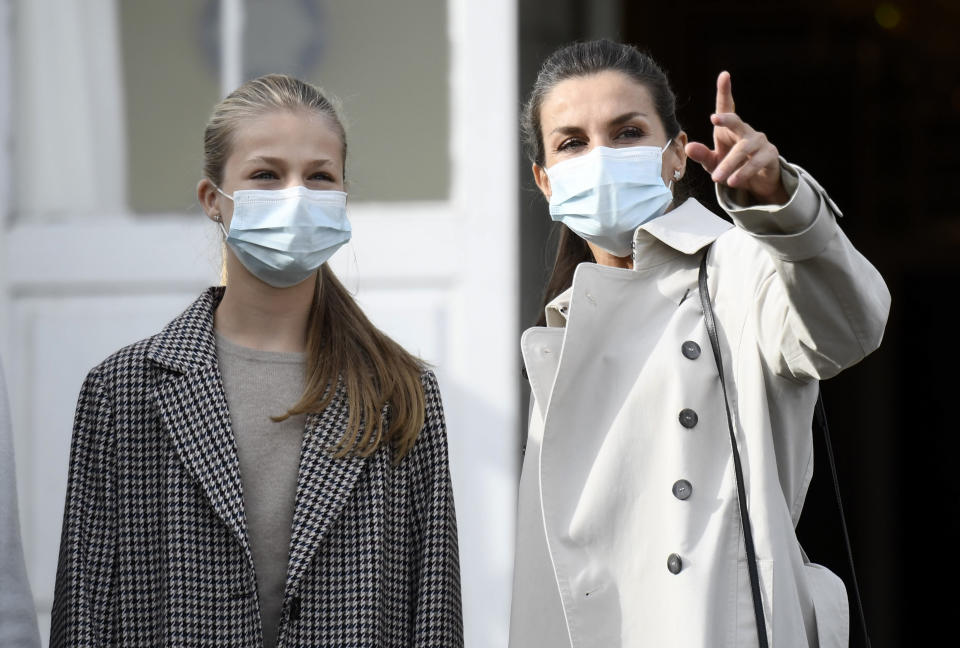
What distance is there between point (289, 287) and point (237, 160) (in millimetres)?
262

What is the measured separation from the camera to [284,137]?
8.80ft

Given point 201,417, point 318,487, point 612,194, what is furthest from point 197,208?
point 612,194

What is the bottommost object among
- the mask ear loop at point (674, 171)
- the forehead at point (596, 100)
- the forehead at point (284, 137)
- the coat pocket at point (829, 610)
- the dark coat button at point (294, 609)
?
the dark coat button at point (294, 609)

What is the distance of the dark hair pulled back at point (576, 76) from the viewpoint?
8.88 ft

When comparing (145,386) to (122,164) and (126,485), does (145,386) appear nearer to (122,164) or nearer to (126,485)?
(126,485)

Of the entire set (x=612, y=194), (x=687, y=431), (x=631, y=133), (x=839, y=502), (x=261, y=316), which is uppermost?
(x=631, y=133)

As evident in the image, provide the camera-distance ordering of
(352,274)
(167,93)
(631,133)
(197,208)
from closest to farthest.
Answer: (631,133) → (352,274) → (197,208) → (167,93)

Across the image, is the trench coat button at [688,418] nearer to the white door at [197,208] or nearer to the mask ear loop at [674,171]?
the mask ear loop at [674,171]

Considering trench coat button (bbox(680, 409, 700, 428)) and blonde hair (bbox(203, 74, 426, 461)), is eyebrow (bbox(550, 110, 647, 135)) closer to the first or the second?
blonde hair (bbox(203, 74, 426, 461))

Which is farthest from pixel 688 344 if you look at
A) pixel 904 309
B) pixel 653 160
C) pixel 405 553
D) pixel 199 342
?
pixel 904 309

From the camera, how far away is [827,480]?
7.34 meters

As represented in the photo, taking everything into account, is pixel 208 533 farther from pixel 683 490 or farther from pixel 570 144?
pixel 570 144

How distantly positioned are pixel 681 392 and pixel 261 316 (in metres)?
0.88

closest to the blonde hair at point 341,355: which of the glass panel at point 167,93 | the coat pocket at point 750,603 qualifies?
the coat pocket at point 750,603
